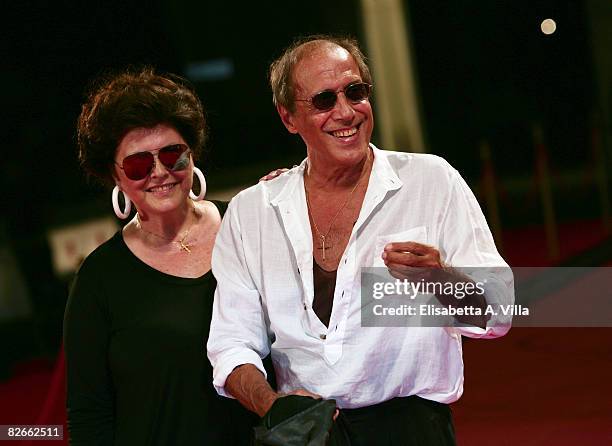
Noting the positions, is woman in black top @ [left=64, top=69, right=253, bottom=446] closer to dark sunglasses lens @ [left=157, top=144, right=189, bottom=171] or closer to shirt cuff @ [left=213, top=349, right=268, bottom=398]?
dark sunglasses lens @ [left=157, top=144, right=189, bottom=171]

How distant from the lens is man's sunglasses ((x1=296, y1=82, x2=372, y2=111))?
2.29 m

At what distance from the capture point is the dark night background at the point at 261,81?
26.2 feet

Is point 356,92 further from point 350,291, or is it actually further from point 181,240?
point 181,240

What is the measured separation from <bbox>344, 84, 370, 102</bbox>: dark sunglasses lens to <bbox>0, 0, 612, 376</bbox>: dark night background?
18.6ft

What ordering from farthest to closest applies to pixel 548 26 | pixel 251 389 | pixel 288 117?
pixel 548 26
pixel 288 117
pixel 251 389

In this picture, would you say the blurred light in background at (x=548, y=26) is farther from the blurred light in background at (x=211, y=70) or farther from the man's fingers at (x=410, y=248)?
the man's fingers at (x=410, y=248)

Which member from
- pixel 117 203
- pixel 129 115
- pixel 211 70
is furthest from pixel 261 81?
pixel 129 115

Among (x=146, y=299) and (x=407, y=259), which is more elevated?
(x=407, y=259)

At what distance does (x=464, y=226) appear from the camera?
2.11 meters

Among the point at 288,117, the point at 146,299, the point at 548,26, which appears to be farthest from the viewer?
the point at 548,26

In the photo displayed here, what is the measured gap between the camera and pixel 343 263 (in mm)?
2203

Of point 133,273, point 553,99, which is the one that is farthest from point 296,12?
point 133,273

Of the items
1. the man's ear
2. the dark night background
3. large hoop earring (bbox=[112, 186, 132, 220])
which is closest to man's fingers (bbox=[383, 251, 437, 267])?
the man's ear

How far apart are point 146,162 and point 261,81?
29.8 ft
